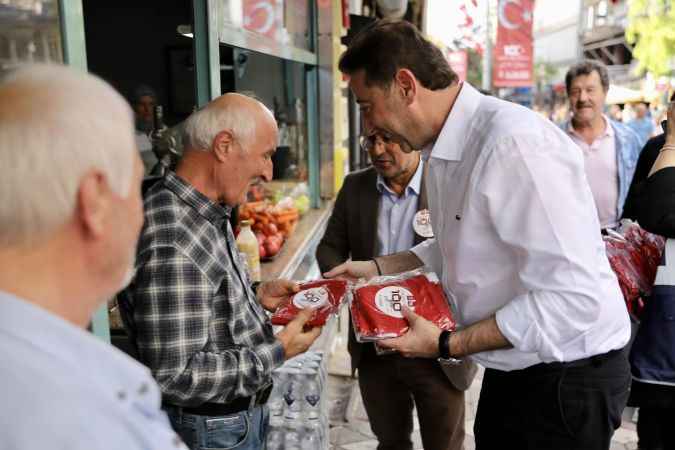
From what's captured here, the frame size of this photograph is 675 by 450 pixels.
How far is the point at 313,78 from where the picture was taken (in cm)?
545

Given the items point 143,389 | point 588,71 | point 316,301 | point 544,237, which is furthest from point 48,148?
point 588,71

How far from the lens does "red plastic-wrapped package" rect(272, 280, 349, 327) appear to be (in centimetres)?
191

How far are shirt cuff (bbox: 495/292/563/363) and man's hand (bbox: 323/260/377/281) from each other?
0.82 m

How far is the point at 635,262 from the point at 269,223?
7.24 feet

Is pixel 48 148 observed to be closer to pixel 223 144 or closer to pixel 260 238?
pixel 223 144

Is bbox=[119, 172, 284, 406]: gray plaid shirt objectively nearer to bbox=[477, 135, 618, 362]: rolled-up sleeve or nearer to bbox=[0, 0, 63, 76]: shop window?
bbox=[0, 0, 63, 76]: shop window

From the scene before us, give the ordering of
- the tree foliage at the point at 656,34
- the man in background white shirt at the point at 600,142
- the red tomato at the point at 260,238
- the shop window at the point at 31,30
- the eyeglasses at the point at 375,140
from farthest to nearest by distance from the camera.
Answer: the tree foliage at the point at 656,34 < the man in background white shirt at the point at 600,142 < the red tomato at the point at 260,238 < the eyeglasses at the point at 375,140 < the shop window at the point at 31,30

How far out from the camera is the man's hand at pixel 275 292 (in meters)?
2.11

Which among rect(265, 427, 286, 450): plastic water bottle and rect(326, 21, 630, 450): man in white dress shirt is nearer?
rect(326, 21, 630, 450): man in white dress shirt

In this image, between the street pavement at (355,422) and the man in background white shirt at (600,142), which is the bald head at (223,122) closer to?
the street pavement at (355,422)

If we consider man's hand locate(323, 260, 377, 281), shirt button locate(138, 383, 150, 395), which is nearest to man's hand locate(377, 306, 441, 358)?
man's hand locate(323, 260, 377, 281)

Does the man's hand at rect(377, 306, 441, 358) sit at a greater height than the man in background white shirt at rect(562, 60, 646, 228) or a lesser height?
lesser

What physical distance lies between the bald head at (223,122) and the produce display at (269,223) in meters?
1.76

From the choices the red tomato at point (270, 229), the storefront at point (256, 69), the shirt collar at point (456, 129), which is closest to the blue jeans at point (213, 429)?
the shirt collar at point (456, 129)
